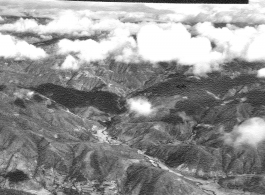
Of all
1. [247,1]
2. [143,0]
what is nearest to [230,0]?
[247,1]

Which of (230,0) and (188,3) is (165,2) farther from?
(230,0)

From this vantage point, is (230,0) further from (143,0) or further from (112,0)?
(112,0)

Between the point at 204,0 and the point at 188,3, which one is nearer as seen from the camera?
the point at 204,0

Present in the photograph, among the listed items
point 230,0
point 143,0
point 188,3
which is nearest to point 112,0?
point 143,0

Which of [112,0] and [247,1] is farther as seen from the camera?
[112,0]

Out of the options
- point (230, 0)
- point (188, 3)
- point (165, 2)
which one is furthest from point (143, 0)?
point (230, 0)

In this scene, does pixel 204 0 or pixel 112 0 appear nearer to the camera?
pixel 204 0

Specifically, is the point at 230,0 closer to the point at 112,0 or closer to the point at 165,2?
the point at 165,2
